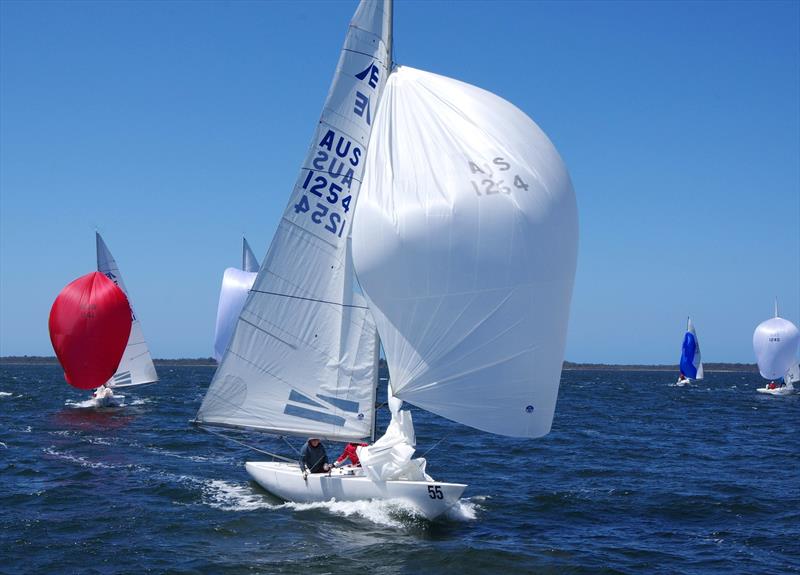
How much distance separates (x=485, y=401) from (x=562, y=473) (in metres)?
10.4

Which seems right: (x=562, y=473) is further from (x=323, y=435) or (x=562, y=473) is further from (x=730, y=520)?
(x=323, y=435)

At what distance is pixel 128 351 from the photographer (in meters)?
39.5

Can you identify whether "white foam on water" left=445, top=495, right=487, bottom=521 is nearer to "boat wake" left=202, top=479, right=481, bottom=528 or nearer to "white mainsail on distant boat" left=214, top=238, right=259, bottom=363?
"boat wake" left=202, top=479, right=481, bottom=528

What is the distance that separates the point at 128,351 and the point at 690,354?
62.6m

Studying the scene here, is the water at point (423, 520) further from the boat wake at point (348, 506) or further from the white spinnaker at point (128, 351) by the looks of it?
the white spinnaker at point (128, 351)

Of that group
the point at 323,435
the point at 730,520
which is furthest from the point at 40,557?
the point at 730,520

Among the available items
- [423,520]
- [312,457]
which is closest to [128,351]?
[312,457]

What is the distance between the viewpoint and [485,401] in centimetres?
1338

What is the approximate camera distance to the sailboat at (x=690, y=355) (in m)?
83.2

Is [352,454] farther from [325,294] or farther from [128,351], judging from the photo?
[128,351]

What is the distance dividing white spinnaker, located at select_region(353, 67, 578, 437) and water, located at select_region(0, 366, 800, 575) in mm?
2687

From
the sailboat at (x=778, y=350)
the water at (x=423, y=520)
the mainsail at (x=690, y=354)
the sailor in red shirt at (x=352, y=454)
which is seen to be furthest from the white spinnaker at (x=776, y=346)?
the sailor in red shirt at (x=352, y=454)

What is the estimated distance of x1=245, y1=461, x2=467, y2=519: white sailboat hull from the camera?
14.3 meters

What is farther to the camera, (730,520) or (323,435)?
(730,520)
